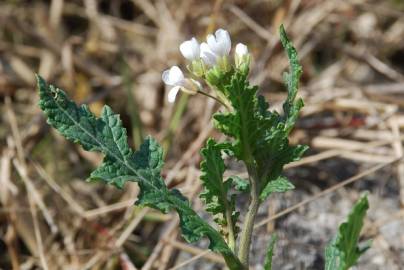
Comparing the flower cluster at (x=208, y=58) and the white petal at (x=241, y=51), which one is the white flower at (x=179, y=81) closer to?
the flower cluster at (x=208, y=58)

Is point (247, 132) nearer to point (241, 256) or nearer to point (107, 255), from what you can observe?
point (241, 256)

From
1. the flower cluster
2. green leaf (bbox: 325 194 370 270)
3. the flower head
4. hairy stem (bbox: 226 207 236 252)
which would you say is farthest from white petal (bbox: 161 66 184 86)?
green leaf (bbox: 325 194 370 270)

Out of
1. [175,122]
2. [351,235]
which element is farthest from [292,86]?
[175,122]

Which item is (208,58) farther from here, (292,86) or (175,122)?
(175,122)

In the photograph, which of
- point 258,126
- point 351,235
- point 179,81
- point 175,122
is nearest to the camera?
point 351,235

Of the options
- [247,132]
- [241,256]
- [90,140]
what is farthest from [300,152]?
[90,140]
